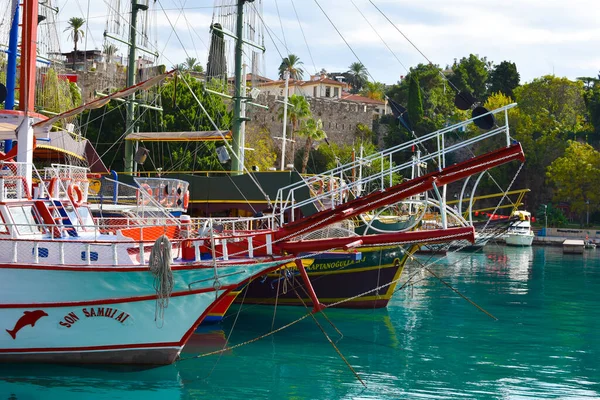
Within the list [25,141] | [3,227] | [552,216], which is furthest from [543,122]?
[3,227]

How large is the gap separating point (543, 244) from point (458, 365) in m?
45.5

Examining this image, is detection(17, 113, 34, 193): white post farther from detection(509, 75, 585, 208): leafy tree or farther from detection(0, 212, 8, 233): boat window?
detection(509, 75, 585, 208): leafy tree

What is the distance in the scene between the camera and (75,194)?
57.4 ft

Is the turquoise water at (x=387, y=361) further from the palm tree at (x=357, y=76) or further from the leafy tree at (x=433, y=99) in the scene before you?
the palm tree at (x=357, y=76)

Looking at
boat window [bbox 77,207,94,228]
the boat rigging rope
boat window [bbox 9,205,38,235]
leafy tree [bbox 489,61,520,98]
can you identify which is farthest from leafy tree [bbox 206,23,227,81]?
leafy tree [bbox 489,61,520,98]

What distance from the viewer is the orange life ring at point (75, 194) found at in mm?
17219

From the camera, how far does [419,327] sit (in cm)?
2147

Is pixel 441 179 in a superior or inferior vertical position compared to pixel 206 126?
inferior

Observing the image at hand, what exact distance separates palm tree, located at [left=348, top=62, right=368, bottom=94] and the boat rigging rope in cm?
10018

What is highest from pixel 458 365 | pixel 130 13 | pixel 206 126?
pixel 130 13

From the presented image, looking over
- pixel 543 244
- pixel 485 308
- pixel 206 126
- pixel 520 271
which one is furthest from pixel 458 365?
pixel 543 244

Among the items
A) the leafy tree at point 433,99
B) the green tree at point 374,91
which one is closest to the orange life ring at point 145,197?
the leafy tree at point 433,99

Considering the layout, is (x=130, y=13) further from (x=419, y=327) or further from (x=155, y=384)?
(x=155, y=384)

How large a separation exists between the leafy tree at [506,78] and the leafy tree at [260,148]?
88.7 feet
